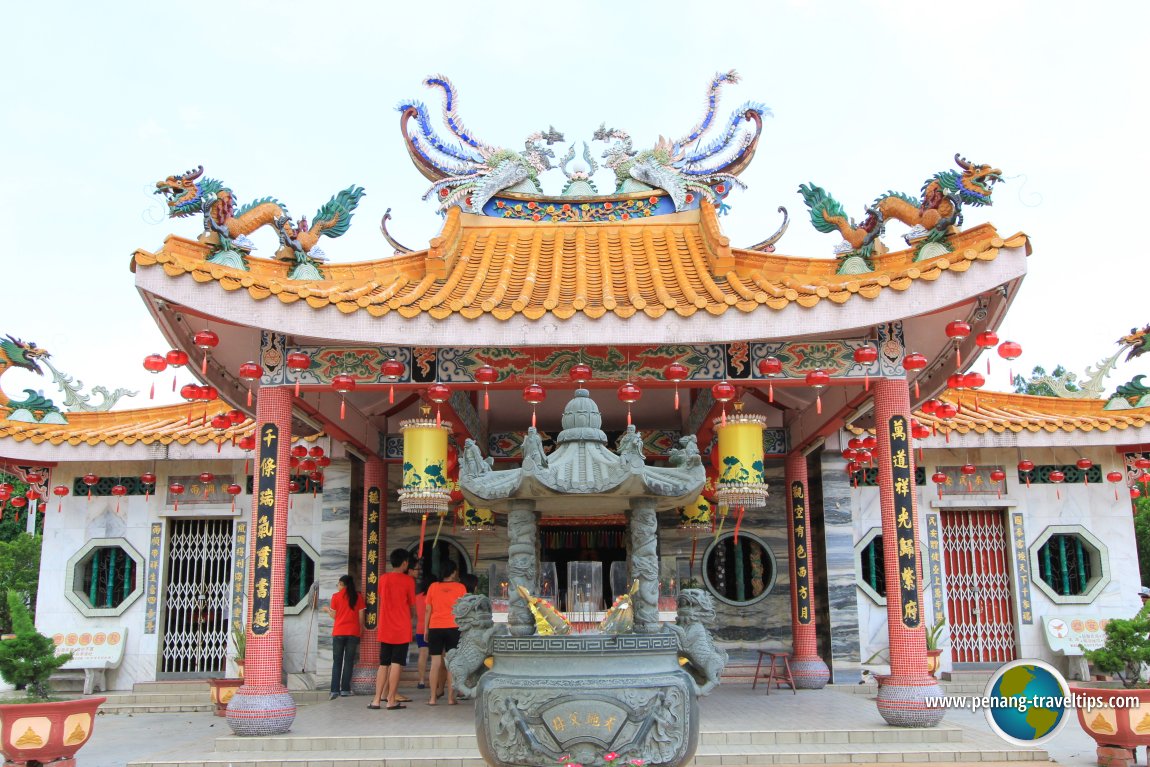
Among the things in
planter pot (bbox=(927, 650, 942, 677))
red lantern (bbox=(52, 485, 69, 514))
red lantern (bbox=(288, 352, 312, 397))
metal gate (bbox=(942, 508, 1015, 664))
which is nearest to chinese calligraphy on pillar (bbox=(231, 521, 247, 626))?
red lantern (bbox=(52, 485, 69, 514))

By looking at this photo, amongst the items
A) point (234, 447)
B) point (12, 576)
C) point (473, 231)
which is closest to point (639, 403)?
point (473, 231)

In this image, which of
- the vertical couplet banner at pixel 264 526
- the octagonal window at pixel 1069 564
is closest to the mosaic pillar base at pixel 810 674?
the octagonal window at pixel 1069 564

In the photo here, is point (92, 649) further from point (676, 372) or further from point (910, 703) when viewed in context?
point (910, 703)

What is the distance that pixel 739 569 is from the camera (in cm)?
1110

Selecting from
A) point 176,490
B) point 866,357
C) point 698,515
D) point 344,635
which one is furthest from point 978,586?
point 176,490

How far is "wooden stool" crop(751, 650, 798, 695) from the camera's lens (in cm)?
972

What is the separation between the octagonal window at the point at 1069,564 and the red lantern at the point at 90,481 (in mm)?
11332

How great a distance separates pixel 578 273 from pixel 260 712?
14.6ft

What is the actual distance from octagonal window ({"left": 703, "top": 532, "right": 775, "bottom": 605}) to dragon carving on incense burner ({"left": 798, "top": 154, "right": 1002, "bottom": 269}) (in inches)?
168

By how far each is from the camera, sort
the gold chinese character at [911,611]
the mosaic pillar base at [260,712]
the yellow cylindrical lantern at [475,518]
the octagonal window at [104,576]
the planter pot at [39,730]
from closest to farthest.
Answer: the planter pot at [39,730] < the mosaic pillar base at [260,712] < the gold chinese character at [911,611] < the yellow cylindrical lantern at [475,518] < the octagonal window at [104,576]

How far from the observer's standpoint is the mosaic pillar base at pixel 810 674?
10133mm

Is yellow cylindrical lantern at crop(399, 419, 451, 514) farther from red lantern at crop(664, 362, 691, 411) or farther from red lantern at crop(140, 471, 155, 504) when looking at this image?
red lantern at crop(140, 471, 155, 504)

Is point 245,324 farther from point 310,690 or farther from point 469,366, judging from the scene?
point 310,690

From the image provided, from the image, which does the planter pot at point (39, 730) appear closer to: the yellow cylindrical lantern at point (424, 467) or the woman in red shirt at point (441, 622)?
the yellow cylindrical lantern at point (424, 467)
